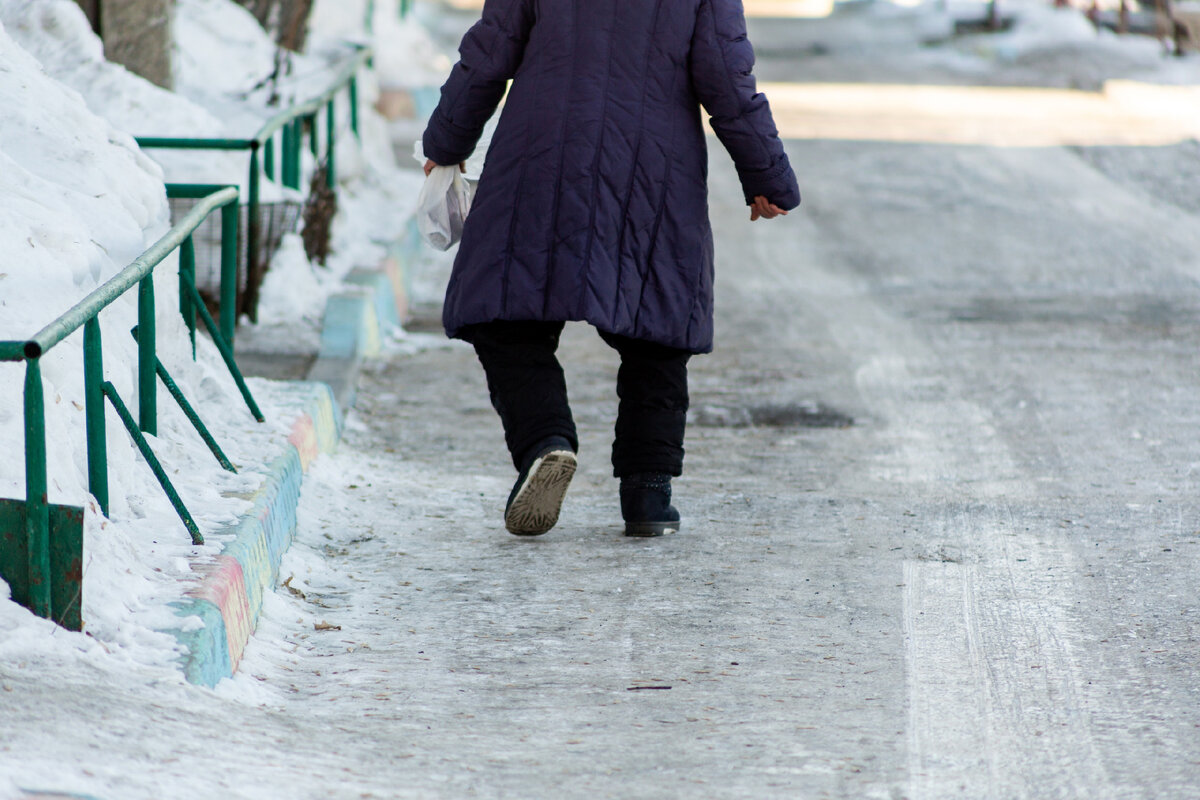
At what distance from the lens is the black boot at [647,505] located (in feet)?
15.9

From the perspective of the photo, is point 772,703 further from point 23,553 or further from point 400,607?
point 23,553

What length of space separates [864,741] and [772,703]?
0.94ft

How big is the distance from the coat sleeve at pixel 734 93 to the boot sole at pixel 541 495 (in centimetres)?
92

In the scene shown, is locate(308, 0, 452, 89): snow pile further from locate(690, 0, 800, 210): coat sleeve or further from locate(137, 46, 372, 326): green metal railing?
locate(690, 0, 800, 210): coat sleeve

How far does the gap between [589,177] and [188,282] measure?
1.34 m

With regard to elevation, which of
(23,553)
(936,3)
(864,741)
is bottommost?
(936,3)

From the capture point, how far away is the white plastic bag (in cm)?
480

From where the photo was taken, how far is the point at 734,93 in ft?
14.5

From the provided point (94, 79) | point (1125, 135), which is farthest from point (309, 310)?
point (1125, 135)

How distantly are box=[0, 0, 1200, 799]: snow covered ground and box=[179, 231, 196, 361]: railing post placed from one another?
0.31ft

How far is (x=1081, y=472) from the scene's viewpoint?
18.9 ft

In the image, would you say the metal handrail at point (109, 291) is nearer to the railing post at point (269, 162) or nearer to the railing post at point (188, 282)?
the railing post at point (188, 282)

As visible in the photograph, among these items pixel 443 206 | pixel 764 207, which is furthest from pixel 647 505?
pixel 443 206

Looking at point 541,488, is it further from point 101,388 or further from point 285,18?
point 285,18
